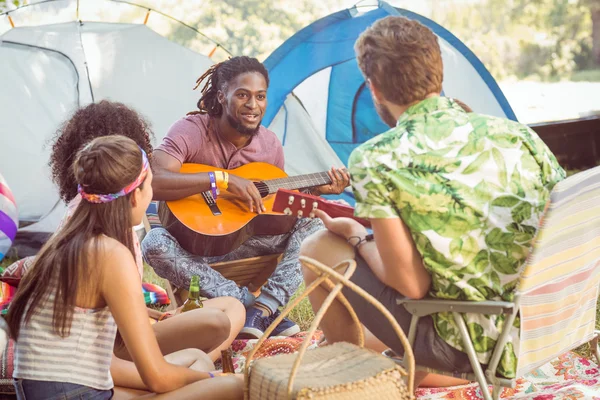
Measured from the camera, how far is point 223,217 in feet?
11.0

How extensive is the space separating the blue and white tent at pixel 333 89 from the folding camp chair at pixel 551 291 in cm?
301

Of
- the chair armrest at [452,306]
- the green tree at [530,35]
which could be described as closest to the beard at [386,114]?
the chair armrest at [452,306]

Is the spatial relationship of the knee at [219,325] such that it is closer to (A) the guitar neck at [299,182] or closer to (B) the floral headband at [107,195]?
(B) the floral headband at [107,195]

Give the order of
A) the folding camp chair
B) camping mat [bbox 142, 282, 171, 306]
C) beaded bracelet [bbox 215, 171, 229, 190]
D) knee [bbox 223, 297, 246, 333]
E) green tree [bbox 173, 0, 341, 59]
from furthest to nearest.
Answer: green tree [bbox 173, 0, 341, 59] → camping mat [bbox 142, 282, 171, 306] → beaded bracelet [bbox 215, 171, 229, 190] → knee [bbox 223, 297, 246, 333] → the folding camp chair

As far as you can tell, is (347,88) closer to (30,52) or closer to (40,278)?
(30,52)

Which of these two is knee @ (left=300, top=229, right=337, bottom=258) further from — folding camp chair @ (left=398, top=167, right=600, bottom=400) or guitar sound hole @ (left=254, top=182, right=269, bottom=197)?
guitar sound hole @ (left=254, top=182, right=269, bottom=197)

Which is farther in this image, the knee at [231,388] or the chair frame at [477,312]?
the knee at [231,388]

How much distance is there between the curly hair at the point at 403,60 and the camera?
2.03 meters

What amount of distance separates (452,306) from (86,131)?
4.74 ft

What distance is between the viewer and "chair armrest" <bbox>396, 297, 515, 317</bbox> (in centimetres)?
191

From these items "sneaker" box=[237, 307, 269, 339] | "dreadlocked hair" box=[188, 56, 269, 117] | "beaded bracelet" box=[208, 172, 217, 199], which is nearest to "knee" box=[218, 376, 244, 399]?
"sneaker" box=[237, 307, 269, 339]

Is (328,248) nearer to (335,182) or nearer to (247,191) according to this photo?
(247,191)

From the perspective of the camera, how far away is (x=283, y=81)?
5.09m

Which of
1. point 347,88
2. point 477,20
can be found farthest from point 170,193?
point 477,20
